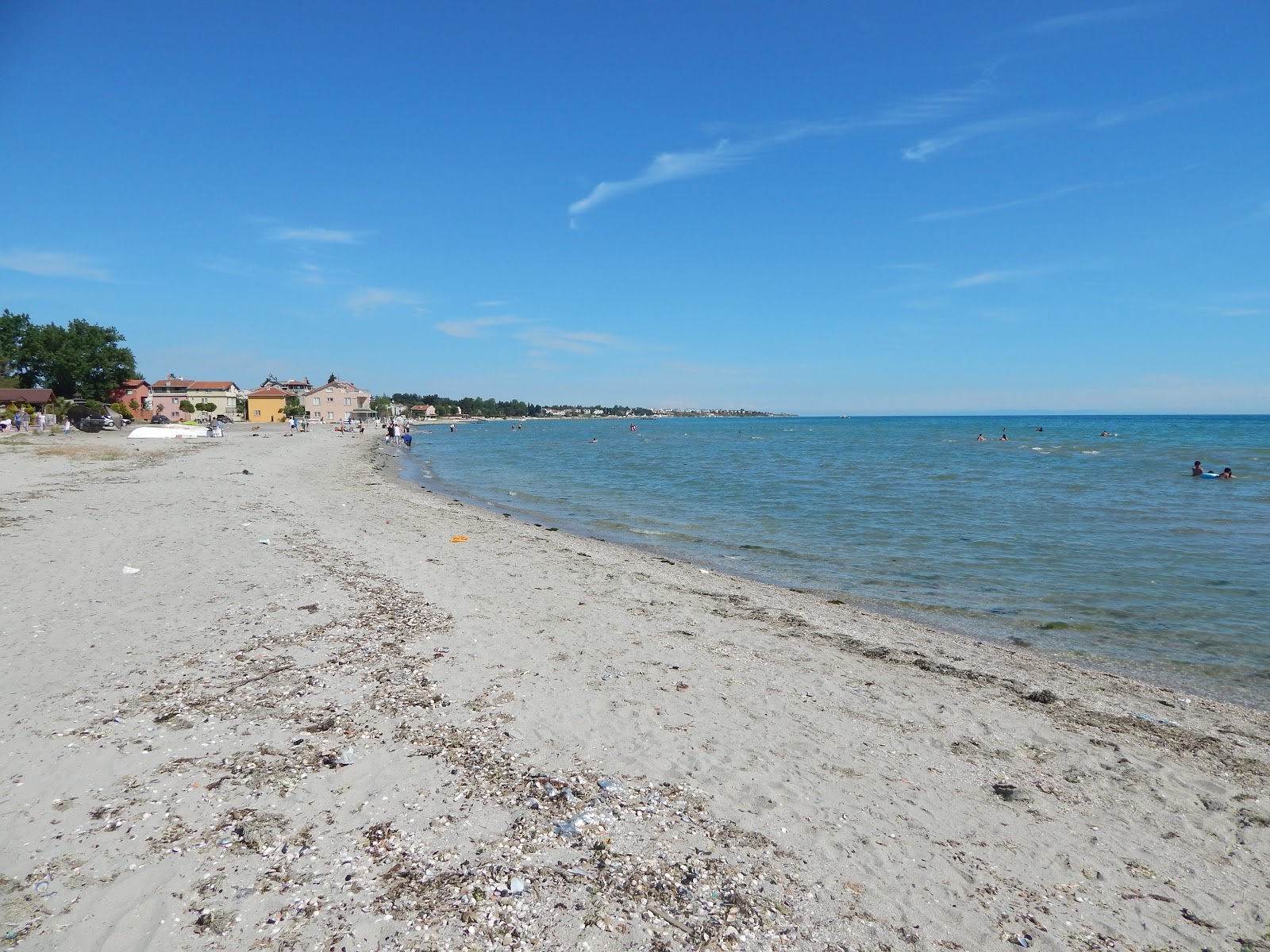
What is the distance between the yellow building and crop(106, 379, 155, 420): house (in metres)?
14.7

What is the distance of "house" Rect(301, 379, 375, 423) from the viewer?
11606 cm

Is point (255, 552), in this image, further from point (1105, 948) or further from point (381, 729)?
point (1105, 948)

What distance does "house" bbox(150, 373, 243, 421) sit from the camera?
328ft

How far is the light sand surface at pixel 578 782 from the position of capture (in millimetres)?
3615

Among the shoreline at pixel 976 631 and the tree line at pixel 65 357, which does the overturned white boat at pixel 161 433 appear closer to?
the tree line at pixel 65 357

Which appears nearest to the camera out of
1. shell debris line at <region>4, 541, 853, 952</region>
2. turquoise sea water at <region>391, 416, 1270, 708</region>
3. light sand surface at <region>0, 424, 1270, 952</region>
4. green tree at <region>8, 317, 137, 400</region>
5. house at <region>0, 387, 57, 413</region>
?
shell debris line at <region>4, 541, 853, 952</region>

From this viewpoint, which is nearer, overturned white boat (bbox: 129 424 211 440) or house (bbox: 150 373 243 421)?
overturned white boat (bbox: 129 424 211 440)

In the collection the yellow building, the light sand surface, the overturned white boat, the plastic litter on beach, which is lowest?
the plastic litter on beach

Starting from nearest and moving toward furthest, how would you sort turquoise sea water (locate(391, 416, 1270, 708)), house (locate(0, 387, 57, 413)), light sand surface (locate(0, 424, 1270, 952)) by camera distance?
1. light sand surface (locate(0, 424, 1270, 952))
2. turquoise sea water (locate(391, 416, 1270, 708))
3. house (locate(0, 387, 57, 413))

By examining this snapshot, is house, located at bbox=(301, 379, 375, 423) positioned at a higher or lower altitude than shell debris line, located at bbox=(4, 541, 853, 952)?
higher

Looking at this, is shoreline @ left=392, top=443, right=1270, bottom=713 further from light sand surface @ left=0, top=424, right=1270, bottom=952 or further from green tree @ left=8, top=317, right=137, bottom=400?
green tree @ left=8, top=317, right=137, bottom=400

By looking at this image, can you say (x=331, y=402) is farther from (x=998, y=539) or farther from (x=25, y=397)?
(x=998, y=539)

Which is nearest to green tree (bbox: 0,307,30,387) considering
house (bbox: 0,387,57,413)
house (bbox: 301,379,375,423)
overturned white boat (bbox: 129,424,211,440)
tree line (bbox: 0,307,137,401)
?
tree line (bbox: 0,307,137,401)

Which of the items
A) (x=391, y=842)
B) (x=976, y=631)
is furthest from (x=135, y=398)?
(x=391, y=842)
